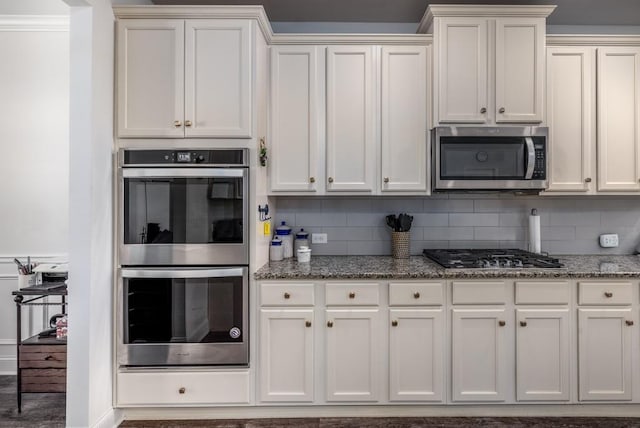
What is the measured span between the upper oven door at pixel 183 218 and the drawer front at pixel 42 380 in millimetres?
948

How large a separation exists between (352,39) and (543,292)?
2072 millimetres

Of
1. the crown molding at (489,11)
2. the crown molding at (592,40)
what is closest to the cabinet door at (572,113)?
the crown molding at (592,40)

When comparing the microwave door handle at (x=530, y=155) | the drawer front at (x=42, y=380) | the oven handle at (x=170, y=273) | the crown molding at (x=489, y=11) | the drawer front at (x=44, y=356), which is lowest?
the drawer front at (x=42, y=380)

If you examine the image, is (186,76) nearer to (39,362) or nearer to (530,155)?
(39,362)

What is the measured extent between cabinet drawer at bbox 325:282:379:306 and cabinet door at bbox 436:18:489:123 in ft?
4.18

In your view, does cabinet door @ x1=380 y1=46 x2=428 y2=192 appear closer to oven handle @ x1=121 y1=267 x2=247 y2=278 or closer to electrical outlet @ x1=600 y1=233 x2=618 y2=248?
oven handle @ x1=121 y1=267 x2=247 y2=278

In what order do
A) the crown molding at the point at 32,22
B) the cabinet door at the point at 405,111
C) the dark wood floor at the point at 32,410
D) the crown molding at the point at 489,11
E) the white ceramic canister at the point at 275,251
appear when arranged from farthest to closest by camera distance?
the crown molding at the point at 32,22 < the white ceramic canister at the point at 275,251 < the cabinet door at the point at 405,111 < the crown molding at the point at 489,11 < the dark wood floor at the point at 32,410

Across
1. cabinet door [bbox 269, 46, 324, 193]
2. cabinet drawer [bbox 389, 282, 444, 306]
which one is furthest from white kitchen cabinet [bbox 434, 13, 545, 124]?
cabinet drawer [bbox 389, 282, 444, 306]

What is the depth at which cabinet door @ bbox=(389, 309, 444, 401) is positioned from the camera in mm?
2234

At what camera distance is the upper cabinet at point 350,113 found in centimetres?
257

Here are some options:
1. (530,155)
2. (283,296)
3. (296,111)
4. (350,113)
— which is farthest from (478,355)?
(296,111)

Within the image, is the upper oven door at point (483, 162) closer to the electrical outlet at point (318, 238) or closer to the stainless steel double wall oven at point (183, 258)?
the electrical outlet at point (318, 238)

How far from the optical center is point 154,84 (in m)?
2.25

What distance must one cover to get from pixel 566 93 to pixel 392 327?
81.9 inches
